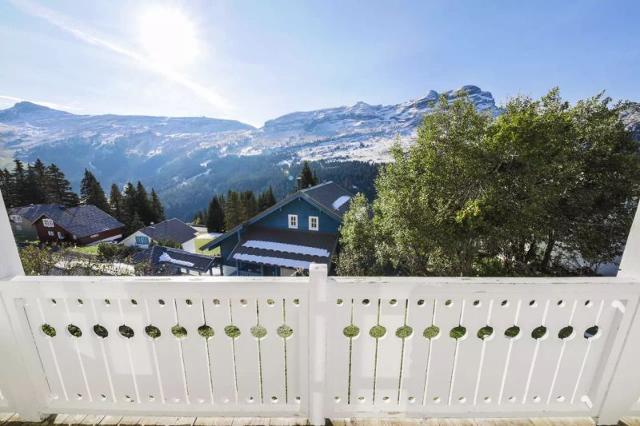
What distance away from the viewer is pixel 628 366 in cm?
112

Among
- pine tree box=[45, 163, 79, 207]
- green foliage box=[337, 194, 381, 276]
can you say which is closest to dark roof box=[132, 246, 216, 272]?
pine tree box=[45, 163, 79, 207]

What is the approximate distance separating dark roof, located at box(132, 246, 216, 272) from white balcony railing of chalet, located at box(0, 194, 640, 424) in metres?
7.22

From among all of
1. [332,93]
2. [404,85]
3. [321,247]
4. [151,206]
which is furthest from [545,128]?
[151,206]

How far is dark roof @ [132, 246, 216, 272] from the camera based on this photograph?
795cm

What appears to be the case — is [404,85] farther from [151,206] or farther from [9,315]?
[151,206]

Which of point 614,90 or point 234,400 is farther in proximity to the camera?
point 614,90

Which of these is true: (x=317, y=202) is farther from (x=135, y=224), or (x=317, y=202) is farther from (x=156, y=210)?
(x=156, y=210)

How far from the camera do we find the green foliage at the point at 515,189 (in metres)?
5.72

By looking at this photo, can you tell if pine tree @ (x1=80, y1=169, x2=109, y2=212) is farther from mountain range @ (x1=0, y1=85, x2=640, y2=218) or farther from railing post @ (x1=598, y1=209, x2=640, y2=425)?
railing post @ (x1=598, y1=209, x2=640, y2=425)

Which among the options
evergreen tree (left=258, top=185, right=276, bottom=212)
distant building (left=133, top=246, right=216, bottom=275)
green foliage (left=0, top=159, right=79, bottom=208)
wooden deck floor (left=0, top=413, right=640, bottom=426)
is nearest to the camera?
wooden deck floor (left=0, top=413, right=640, bottom=426)

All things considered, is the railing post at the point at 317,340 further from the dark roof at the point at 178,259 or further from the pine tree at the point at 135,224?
the pine tree at the point at 135,224

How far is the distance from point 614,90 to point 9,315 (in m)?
4.32

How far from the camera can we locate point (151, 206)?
Result: 1772cm

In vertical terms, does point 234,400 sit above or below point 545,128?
below
